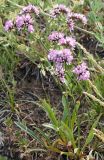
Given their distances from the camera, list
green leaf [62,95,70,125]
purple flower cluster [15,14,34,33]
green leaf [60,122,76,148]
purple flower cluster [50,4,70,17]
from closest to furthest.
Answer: green leaf [60,122,76,148]
green leaf [62,95,70,125]
purple flower cluster [15,14,34,33]
purple flower cluster [50,4,70,17]

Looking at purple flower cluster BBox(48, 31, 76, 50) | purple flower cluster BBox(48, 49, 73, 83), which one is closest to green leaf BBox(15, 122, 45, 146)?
purple flower cluster BBox(48, 49, 73, 83)

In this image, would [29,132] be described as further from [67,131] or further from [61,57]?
[61,57]

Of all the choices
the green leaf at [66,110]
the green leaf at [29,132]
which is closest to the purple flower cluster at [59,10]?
the green leaf at [66,110]

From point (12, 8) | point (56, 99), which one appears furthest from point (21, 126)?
point (12, 8)

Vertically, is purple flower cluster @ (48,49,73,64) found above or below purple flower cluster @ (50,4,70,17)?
below

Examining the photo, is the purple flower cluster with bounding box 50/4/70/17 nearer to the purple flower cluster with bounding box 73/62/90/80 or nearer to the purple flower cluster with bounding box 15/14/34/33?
the purple flower cluster with bounding box 15/14/34/33

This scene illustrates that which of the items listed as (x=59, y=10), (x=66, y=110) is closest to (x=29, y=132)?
(x=66, y=110)

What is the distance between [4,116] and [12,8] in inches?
41.7

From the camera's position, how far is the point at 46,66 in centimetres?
278

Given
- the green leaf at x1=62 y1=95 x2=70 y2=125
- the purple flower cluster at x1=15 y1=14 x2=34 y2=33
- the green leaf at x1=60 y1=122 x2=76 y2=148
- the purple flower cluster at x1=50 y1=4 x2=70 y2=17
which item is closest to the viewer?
the green leaf at x1=60 y1=122 x2=76 y2=148

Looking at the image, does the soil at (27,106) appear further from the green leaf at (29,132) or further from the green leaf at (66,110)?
the green leaf at (66,110)

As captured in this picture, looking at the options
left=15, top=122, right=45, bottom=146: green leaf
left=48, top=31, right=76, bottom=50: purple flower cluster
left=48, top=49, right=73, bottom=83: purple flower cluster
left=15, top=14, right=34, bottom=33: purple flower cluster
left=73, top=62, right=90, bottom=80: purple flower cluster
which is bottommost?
left=15, top=122, right=45, bottom=146: green leaf

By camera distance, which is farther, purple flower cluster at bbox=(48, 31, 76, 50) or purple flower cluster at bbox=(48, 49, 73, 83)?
purple flower cluster at bbox=(48, 31, 76, 50)

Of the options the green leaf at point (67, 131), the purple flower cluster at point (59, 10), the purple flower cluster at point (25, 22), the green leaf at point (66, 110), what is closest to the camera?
the green leaf at point (67, 131)
